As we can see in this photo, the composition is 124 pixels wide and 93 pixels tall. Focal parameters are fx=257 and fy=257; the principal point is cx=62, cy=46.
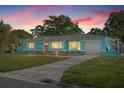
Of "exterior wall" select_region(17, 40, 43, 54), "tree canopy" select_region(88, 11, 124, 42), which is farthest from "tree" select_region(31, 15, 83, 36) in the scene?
"exterior wall" select_region(17, 40, 43, 54)

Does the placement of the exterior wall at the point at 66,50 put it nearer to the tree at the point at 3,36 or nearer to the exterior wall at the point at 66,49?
the exterior wall at the point at 66,49

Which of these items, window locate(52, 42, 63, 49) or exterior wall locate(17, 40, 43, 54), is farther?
exterior wall locate(17, 40, 43, 54)

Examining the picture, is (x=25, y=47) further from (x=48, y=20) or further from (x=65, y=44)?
(x=48, y=20)

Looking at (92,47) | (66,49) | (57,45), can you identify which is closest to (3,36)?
(57,45)

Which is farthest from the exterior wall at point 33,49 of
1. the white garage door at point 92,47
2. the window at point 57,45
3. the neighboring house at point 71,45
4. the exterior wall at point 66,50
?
the white garage door at point 92,47

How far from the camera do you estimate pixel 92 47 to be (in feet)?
123

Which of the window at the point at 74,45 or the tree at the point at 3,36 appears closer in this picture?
the tree at the point at 3,36

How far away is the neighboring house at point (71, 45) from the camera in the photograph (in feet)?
122

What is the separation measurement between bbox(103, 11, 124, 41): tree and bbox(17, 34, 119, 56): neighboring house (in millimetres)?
22087

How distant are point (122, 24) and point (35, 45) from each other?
27.8m

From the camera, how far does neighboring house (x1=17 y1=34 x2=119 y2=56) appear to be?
37.1 meters

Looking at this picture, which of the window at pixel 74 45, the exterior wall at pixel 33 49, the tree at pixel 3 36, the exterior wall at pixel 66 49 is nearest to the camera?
the tree at pixel 3 36

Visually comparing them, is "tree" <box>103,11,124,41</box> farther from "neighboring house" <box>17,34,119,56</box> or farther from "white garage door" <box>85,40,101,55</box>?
"white garage door" <box>85,40,101,55</box>
